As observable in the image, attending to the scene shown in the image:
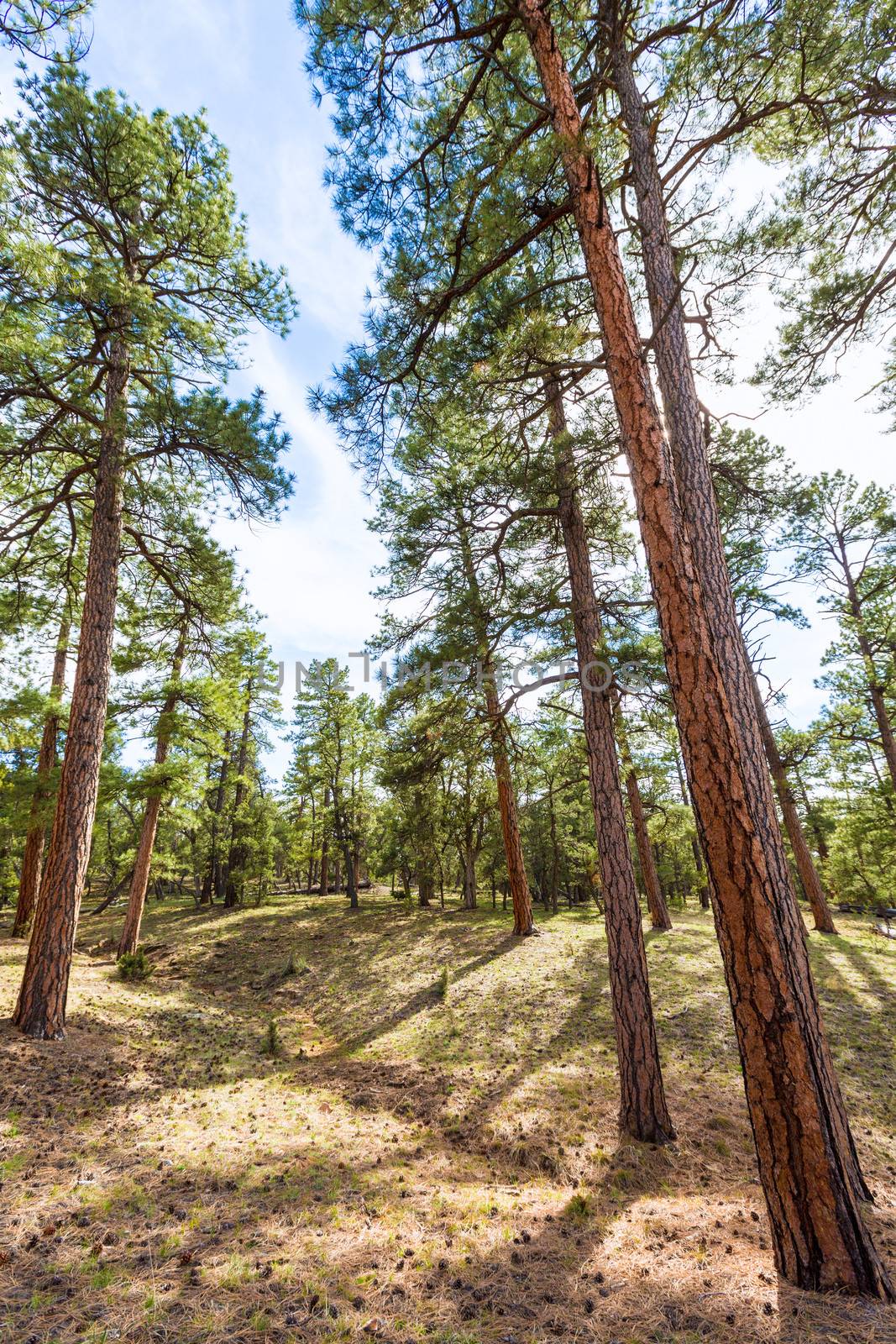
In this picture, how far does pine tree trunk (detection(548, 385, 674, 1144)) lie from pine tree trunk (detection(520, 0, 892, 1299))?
6.74ft

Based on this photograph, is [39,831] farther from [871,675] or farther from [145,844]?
[871,675]

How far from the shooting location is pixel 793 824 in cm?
1380

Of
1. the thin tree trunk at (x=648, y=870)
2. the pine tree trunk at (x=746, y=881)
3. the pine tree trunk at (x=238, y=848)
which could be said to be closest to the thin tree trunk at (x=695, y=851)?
the thin tree trunk at (x=648, y=870)

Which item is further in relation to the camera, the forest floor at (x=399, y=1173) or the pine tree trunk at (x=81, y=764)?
the pine tree trunk at (x=81, y=764)

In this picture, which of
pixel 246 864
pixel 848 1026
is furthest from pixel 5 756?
pixel 848 1026

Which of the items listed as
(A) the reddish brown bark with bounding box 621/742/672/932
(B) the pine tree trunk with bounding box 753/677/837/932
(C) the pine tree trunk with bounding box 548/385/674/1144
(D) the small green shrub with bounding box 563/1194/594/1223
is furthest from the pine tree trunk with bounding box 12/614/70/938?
(B) the pine tree trunk with bounding box 753/677/837/932

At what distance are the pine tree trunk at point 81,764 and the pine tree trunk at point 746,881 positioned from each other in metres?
6.36

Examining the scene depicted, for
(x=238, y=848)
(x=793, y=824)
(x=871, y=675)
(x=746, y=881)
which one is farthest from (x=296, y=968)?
(x=871, y=675)

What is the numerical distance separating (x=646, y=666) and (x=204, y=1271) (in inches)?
248

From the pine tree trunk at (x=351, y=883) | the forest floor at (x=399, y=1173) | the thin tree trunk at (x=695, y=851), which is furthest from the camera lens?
the pine tree trunk at (x=351, y=883)

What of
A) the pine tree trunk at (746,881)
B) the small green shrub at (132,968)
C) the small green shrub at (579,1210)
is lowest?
the small green shrub at (579,1210)

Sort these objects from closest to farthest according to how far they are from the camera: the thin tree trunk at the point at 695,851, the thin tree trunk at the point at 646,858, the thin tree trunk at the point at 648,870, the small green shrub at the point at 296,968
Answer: the small green shrub at the point at 296,968 < the thin tree trunk at the point at 646,858 < the thin tree trunk at the point at 648,870 < the thin tree trunk at the point at 695,851

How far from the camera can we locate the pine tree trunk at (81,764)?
231 inches

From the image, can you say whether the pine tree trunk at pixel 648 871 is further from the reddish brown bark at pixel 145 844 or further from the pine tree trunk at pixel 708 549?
the reddish brown bark at pixel 145 844
